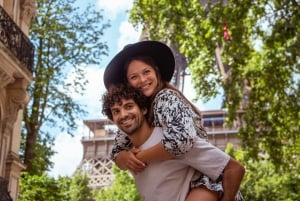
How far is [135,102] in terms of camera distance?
339cm

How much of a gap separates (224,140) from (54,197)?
109ft

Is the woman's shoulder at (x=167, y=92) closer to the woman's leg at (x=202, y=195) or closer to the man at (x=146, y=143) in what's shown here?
the man at (x=146, y=143)

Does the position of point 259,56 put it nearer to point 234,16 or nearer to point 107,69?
point 234,16

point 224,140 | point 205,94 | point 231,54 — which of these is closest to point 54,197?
point 205,94

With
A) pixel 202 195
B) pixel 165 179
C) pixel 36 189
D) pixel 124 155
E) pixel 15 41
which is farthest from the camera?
pixel 36 189

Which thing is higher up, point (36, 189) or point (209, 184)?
point (209, 184)

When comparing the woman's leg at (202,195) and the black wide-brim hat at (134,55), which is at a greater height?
the black wide-brim hat at (134,55)

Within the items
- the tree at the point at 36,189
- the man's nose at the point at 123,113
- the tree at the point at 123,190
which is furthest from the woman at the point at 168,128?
the tree at the point at 123,190

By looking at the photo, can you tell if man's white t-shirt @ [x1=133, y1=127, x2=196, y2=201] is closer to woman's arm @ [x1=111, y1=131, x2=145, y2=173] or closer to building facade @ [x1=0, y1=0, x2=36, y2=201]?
woman's arm @ [x1=111, y1=131, x2=145, y2=173]

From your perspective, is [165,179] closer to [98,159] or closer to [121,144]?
[121,144]

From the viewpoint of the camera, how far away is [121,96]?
11.0ft

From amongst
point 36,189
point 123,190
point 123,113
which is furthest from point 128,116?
point 123,190

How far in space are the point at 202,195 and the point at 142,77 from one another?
0.78 m

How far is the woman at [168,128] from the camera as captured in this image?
10.5 feet
